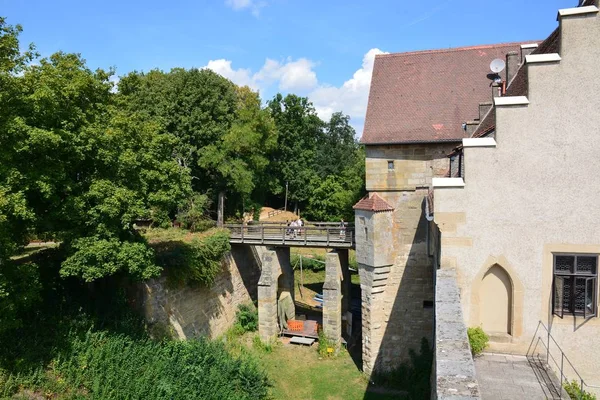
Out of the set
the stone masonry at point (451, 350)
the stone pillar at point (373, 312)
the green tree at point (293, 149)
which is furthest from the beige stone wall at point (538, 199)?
the green tree at point (293, 149)

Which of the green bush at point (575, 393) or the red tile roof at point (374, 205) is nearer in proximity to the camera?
the green bush at point (575, 393)

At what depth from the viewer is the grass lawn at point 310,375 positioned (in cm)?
1586

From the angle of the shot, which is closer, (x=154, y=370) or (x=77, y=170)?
(x=77, y=170)

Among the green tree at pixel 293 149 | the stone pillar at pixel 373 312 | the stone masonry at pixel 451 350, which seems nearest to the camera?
the stone masonry at pixel 451 350

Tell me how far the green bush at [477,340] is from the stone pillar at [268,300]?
552 inches

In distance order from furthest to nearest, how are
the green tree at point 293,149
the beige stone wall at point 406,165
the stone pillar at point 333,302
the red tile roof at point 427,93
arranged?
the green tree at point 293,149 < the stone pillar at point 333,302 < the red tile roof at point 427,93 < the beige stone wall at point 406,165

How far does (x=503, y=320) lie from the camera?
720cm

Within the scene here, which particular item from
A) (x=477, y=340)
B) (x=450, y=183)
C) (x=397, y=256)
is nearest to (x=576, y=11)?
(x=450, y=183)

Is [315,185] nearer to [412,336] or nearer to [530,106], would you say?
[412,336]

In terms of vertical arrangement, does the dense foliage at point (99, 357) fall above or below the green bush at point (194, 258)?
below

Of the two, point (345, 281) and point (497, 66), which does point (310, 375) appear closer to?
point (345, 281)

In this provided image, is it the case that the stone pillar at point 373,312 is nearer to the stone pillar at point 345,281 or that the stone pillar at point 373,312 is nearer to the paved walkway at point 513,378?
the stone pillar at point 345,281

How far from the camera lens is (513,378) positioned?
628cm

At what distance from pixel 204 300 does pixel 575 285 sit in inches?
617
